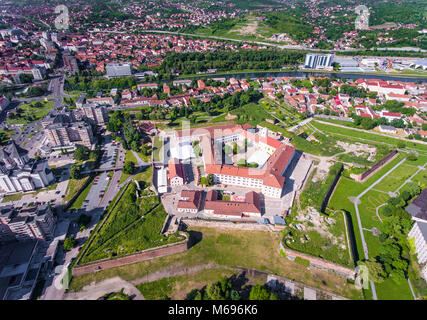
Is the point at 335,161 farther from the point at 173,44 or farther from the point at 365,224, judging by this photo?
the point at 173,44

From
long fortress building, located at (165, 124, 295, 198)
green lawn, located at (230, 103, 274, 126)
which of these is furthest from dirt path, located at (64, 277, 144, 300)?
green lawn, located at (230, 103, 274, 126)

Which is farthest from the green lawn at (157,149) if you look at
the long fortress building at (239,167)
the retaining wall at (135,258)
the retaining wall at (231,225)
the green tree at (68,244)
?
the retaining wall at (135,258)

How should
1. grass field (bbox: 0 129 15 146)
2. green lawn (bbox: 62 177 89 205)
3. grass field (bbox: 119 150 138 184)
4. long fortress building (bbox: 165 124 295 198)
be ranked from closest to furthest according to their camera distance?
1. long fortress building (bbox: 165 124 295 198)
2. green lawn (bbox: 62 177 89 205)
3. grass field (bbox: 119 150 138 184)
4. grass field (bbox: 0 129 15 146)

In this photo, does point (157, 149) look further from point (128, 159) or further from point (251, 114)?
point (251, 114)

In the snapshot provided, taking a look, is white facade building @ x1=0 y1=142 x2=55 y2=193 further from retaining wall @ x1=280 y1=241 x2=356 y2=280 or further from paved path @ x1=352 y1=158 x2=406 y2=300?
paved path @ x1=352 y1=158 x2=406 y2=300

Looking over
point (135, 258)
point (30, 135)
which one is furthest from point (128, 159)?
point (30, 135)

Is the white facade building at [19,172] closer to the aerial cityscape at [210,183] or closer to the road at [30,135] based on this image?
the aerial cityscape at [210,183]

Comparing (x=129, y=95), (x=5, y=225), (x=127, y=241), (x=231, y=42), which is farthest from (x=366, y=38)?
(x=5, y=225)
